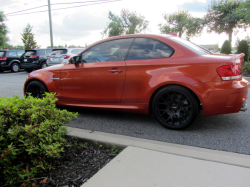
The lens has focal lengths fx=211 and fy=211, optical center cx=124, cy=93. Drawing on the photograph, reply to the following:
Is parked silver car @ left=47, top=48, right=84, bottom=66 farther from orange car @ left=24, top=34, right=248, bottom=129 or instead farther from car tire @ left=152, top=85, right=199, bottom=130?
car tire @ left=152, top=85, right=199, bottom=130

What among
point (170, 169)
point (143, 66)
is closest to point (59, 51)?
point (143, 66)

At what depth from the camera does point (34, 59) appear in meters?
15.7

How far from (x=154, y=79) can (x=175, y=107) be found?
1.87 feet

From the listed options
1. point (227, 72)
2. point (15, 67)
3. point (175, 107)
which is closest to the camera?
point (227, 72)

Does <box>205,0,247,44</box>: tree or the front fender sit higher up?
<box>205,0,247,44</box>: tree

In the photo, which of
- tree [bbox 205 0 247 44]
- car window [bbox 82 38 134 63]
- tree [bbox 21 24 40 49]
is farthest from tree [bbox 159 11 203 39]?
car window [bbox 82 38 134 63]

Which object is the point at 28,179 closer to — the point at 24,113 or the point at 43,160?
the point at 43,160

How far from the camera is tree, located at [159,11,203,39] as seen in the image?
35344mm

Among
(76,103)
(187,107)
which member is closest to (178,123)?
(187,107)

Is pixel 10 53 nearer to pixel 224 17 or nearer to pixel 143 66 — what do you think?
pixel 143 66

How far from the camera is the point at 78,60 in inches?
166

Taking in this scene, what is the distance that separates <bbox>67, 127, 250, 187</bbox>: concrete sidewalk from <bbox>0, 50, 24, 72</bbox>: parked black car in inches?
688

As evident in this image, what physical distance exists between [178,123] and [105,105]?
53.6 inches

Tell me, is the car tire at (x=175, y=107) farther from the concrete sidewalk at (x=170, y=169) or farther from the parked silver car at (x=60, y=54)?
the parked silver car at (x=60, y=54)
